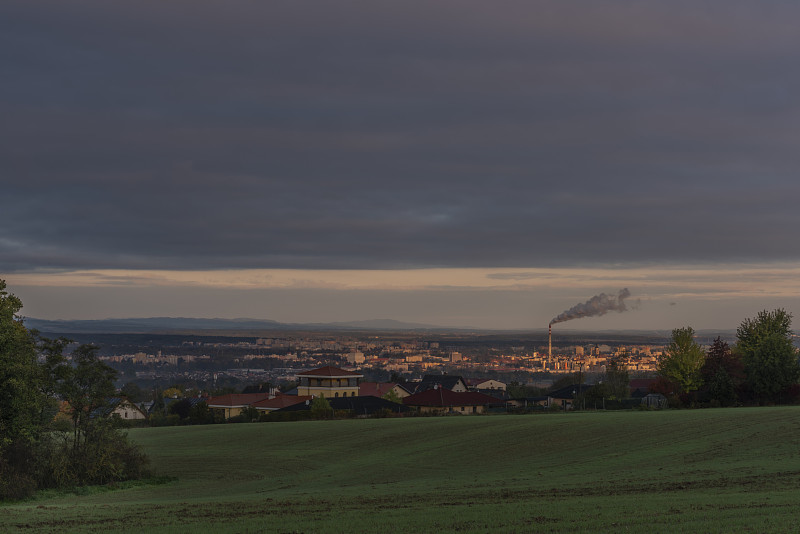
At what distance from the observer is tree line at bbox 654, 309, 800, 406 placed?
255ft

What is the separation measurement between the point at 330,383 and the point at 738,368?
2469 inches

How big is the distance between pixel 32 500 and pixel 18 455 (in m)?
3.79

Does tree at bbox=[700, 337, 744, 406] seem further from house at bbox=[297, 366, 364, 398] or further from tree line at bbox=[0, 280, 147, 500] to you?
tree line at bbox=[0, 280, 147, 500]

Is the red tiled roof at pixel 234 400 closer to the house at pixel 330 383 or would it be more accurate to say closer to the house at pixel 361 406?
the house at pixel 330 383

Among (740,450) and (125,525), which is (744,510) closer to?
(125,525)

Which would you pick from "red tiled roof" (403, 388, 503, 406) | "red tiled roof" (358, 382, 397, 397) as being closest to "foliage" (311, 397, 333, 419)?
"red tiled roof" (403, 388, 503, 406)

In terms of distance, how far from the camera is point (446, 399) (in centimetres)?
9656

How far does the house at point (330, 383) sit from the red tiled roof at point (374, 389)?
225 cm

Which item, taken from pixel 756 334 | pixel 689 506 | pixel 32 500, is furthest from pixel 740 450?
pixel 756 334

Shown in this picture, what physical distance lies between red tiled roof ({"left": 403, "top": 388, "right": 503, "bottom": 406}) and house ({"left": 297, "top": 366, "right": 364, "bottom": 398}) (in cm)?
2120

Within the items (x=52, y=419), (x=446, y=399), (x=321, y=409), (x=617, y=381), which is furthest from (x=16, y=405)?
(x=617, y=381)

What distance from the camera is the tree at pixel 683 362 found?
274 ft

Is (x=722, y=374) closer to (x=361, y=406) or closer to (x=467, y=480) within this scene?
(x=361, y=406)

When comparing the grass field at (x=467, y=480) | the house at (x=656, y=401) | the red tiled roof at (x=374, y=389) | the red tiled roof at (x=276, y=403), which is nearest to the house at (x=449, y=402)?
the red tiled roof at (x=276, y=403)
